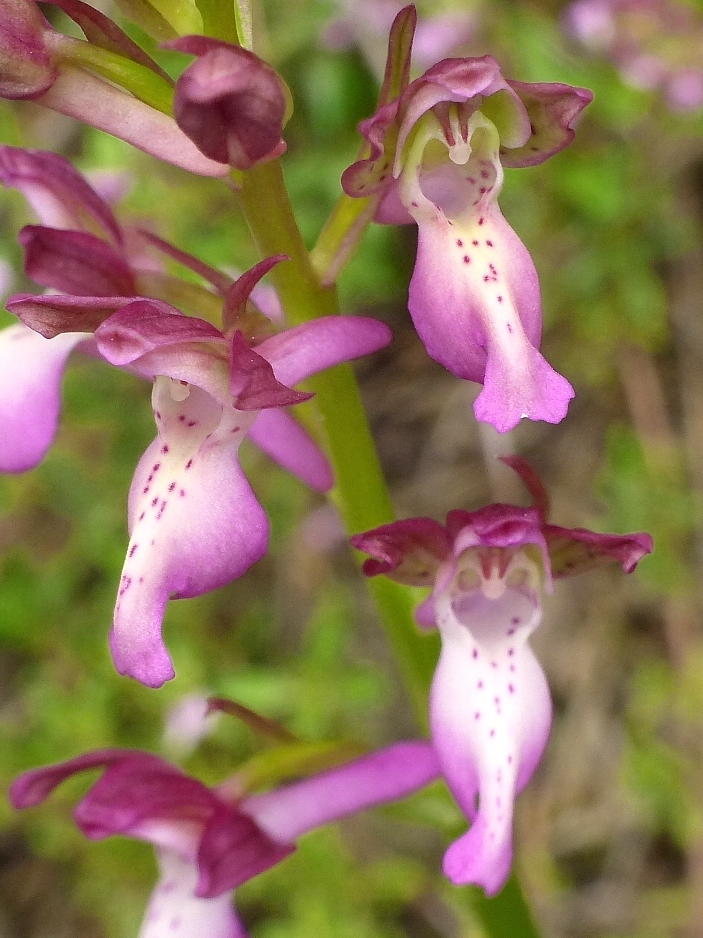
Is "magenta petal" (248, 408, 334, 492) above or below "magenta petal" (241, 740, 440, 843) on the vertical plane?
above

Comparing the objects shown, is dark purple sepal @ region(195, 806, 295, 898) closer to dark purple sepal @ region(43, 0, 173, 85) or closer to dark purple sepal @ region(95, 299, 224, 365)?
dark purple sepal @ region(95, 299, 224, 365)

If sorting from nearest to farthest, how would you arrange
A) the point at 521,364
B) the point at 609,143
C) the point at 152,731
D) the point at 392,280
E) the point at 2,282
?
1. the point at 521,364
2. the point at 2,282
3. the point at 152,731
4. the point at 392,280
5. the point at 609,143

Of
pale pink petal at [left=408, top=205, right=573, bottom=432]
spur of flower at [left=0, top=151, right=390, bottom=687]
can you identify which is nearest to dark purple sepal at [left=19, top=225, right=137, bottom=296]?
spur of flower at [left=0, top=151, right=390, bottom=687]

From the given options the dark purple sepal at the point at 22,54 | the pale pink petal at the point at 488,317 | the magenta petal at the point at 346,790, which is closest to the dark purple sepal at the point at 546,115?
the pale pink petal at the point at 488,317

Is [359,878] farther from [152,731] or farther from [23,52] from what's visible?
[23,52]

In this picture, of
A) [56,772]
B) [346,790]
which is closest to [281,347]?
[346,790]

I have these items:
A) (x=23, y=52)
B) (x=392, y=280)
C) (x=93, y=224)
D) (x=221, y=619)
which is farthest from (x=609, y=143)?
(x=23, y=52)

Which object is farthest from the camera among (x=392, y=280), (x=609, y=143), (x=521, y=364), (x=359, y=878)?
(x=609, y=143)

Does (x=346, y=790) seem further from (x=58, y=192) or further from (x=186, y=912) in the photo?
(x=58, y=192)
